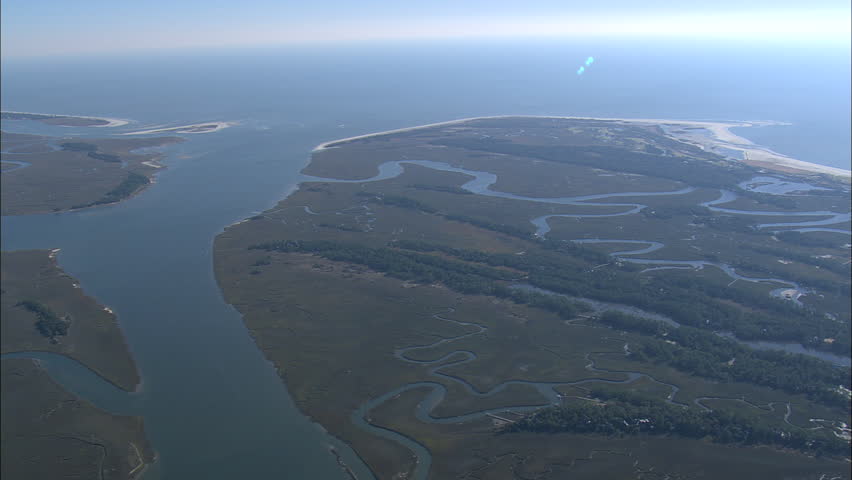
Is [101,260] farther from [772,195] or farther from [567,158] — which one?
[772,195]

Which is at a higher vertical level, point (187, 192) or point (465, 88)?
point (465, 88)

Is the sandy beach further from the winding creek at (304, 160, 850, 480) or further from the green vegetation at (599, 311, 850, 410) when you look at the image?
the green vegetation at (599, 311, 850, 410)

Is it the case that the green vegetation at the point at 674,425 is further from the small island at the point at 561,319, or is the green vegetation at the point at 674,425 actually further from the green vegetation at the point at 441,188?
the green vegetation at the point at 441,188

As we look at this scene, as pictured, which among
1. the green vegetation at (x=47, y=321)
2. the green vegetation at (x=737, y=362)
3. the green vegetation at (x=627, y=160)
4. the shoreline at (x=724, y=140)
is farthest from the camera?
the shoreline at (x=724, y=140)

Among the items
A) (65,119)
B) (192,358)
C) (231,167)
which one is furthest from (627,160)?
(65,119)

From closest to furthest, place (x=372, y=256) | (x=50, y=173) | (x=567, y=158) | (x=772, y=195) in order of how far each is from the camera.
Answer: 1. (x=372, y=256)
2. (x=772, y=195)
3. (x=50, y=173)
4. (x=567, y=158)

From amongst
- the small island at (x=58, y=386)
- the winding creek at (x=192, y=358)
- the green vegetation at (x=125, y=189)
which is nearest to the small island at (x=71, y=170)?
the green vegetation at (x=125, y=189)

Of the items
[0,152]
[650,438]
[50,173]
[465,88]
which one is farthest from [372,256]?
[465,88]
